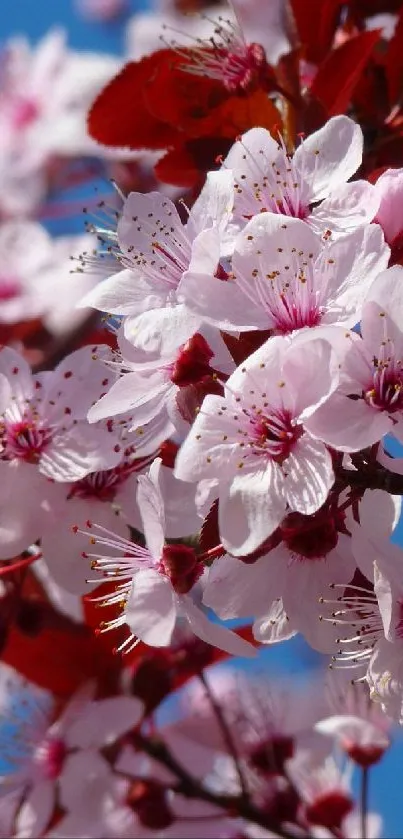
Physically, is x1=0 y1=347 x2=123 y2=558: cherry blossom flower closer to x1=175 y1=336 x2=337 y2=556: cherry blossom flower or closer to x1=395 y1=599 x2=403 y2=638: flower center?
x1=175 y1=336 x2=337 y2=556: cherry blossom flower

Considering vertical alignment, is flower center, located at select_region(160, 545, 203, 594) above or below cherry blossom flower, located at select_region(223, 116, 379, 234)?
below

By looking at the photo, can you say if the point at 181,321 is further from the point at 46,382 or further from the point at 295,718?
the point at 295,718

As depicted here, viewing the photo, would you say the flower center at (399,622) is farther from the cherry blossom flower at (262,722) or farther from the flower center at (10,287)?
the flower center at (10,287)

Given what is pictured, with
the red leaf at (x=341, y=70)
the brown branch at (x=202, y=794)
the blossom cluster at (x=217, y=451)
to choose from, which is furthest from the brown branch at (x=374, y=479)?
the brown branch at (x=202, y=794)

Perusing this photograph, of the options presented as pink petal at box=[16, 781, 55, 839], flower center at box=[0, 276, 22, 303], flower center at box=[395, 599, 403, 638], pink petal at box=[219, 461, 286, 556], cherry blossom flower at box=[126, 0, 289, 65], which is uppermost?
pink petal at box=[219, 461, 286, 556]

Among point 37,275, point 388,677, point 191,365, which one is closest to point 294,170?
point 191,365

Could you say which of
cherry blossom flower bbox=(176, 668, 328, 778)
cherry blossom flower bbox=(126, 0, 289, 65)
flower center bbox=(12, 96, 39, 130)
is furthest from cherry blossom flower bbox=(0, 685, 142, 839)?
flower center bbox=(12, 96, 39, 130)

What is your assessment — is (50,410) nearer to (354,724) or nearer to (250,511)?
(250,511)
